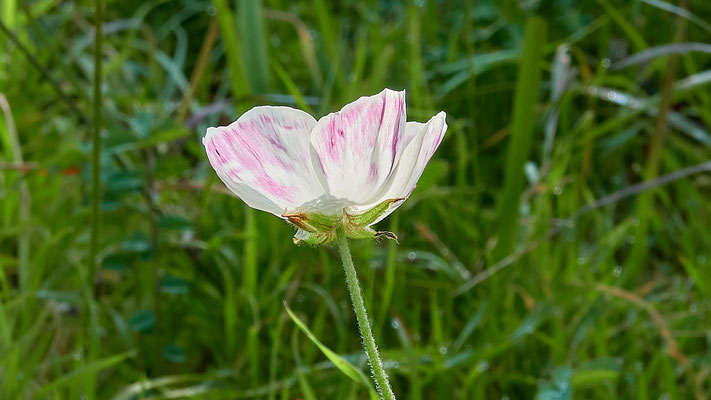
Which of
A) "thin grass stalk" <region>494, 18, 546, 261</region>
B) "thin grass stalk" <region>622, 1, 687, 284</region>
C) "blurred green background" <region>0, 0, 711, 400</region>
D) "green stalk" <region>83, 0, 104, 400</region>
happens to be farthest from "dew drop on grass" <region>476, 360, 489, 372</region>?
"green stalk" <region>83, 0, 104, 400</region>

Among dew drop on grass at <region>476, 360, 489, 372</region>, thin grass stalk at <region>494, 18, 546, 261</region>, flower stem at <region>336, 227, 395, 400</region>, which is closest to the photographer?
flower stem at <region>336, 227, 395, 400</region>

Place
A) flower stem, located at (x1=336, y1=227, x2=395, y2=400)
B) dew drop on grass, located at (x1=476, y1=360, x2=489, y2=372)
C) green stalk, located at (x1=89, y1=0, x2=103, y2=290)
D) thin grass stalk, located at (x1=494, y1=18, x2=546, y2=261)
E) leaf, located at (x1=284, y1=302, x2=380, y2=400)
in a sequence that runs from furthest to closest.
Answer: thin grass stalk, located at (x1=494, y1=18, x2=546, y2=261)
dew drop on grass, located at (x1=476, y1=360, x2=489, y2=372)
green stalk, located at (x1=89, y1=0, x2=103, y2=290)
leaf, located at (x1=284, y1=302, x2=380, y2=400)
flower stem, located at (x1=336, y1=227, x2=395, y2=400)

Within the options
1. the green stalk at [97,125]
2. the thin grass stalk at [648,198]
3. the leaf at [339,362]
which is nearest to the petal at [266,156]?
the leaf at [339,362]

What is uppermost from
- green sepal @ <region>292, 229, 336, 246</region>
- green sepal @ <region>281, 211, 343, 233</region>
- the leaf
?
green sepal @ <region>281, 211, 343, 233</region>

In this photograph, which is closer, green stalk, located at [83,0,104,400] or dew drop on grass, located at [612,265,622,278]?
green stalk, located at [83,0,104,400]

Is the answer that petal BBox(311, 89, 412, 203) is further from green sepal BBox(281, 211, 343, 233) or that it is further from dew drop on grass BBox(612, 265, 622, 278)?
dew drop on grass BBox(612, 265, 622, 278)

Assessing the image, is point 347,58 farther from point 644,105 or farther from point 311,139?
point 311,139

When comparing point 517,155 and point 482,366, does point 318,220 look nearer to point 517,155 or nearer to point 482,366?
point 482,366
